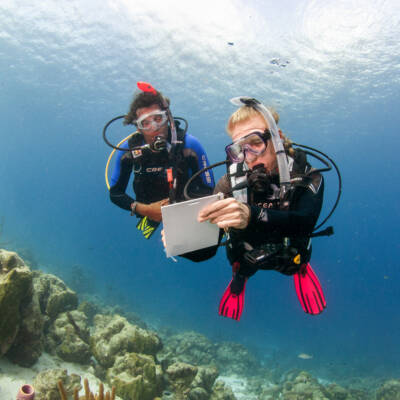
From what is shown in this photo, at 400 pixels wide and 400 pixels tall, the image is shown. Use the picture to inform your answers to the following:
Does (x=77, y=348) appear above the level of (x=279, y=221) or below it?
below

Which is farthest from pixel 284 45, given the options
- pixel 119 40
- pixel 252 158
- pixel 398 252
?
pixel 398 252

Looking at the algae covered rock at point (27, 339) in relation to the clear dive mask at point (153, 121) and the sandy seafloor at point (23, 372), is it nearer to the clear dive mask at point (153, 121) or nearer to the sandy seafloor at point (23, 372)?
the sandy seafloor at point (23, 372)

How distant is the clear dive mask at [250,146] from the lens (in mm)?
2508

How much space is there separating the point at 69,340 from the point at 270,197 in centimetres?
530

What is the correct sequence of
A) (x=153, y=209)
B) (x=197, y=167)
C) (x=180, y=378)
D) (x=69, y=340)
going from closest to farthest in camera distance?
1. (x=153, y=209)
2. (x=197, y=167)
3. (x=180, y=378)
4. (x=69, y=340)

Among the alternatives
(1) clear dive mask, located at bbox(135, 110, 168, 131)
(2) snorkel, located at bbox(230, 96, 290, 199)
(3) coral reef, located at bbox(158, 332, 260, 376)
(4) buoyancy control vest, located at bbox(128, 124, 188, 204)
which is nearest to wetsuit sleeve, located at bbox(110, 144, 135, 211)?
→ (4) buoyancy control vest, located at bbox(128, 124, 188, 204)

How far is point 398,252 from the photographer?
332 feet

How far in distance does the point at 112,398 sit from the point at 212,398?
3828mm

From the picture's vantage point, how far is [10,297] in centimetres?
379

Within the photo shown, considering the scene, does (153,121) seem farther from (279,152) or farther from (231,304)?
(231,304)

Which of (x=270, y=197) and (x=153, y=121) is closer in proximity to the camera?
(x=270, y=197)

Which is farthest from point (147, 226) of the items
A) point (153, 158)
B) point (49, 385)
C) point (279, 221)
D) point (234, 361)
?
point (234, 361)

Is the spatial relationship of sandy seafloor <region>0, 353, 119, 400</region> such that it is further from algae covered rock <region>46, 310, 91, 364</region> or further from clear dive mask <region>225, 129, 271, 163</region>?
clear dive mask <region>225, 129, 271, 163</region>

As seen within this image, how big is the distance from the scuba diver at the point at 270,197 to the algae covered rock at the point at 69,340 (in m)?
4.31
